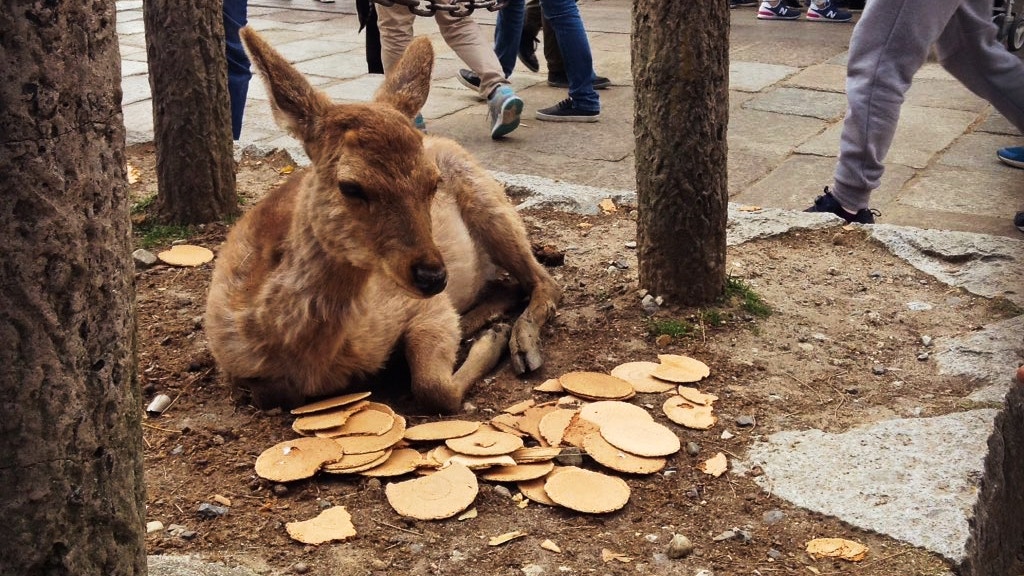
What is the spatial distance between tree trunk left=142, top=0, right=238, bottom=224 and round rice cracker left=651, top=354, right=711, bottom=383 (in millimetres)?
3125

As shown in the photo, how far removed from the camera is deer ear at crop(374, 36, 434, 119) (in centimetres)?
434

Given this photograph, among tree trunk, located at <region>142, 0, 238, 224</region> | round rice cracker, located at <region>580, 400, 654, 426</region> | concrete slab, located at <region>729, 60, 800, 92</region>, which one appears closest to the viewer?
round rice cracker, located at <region>580, 400, 654, 426</region>

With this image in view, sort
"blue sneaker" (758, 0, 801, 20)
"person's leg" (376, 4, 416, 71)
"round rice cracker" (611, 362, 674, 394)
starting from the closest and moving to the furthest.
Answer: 1. "round rice cracker" (611, 362, 674, 394)
2. "person's leg" (376, 4, 416, 71)
3. "blue sneaker" (758, 0, 801, 20)

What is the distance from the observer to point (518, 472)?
3.79m

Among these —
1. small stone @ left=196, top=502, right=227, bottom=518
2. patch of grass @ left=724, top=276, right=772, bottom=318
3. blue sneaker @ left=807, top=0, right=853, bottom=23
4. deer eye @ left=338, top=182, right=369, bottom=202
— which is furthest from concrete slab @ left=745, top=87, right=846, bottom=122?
small stone @ left=196, top=502, right=227, bottom=518

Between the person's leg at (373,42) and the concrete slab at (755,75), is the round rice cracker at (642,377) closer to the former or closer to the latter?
the person's leg at (373,42)

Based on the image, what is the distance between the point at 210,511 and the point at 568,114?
6406 mm

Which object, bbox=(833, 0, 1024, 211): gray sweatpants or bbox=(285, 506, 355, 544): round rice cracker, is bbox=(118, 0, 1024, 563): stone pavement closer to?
bbox=(833, 0, 1024, 211): gray sweatpants

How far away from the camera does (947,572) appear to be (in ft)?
10.4

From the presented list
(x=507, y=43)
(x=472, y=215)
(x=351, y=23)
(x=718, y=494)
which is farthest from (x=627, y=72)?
(x=718, y=494)

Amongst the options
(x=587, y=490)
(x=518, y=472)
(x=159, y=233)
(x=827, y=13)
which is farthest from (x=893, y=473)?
(x=827, y=13)

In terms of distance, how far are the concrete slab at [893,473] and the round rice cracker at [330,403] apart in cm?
154

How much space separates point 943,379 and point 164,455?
3.18m

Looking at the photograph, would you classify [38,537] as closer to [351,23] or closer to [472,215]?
[472,215]
